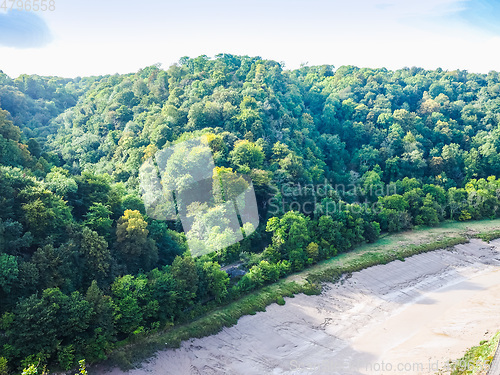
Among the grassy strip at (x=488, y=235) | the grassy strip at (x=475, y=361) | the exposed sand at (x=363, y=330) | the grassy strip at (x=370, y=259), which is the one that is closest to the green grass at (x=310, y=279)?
the grassy strip at (x=370, y=259)

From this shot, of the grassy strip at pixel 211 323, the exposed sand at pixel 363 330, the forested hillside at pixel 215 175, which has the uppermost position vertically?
the forested hillside at pixel 215 175

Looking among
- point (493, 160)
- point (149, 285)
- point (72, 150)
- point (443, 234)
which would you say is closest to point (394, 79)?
point (493, 160)

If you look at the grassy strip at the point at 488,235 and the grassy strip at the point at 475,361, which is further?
the grassy strip at the point at 488,235

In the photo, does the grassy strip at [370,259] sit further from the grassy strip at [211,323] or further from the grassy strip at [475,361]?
the grassy strip at [475,361]

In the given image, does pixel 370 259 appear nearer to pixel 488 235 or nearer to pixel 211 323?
pixel 488 235

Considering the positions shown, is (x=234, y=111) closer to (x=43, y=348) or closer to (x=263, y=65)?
(x=263, y=65)

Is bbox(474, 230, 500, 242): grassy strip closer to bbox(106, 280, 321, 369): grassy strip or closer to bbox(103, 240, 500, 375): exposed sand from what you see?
bbox(103, 240, 500, 375): exposed sand
